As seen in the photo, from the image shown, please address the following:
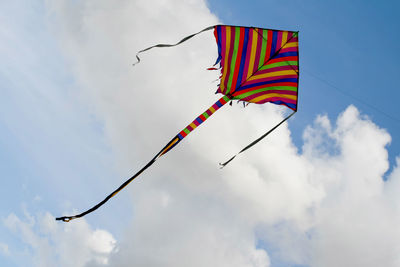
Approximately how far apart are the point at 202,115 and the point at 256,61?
8.36 feet

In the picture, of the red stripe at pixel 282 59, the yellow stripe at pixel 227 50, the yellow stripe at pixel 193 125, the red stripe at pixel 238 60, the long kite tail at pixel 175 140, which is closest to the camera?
the long kite tail at pixel 175 140

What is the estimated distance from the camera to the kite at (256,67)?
377 inches

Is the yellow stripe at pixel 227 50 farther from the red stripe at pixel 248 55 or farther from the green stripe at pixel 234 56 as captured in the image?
the red stripe at pixel 248 55

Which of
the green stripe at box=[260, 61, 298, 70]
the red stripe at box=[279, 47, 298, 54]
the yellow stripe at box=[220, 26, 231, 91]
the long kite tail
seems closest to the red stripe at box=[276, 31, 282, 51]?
the red stripe at box=[279, 47, 298, 54]

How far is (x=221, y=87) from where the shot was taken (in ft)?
33.7

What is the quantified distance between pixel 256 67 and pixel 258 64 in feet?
0.36

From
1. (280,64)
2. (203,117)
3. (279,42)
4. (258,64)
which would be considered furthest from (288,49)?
(203,117)

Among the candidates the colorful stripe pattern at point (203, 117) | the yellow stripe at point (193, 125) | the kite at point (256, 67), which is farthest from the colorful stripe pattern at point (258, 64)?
the yellow stripe at point (193, 125)

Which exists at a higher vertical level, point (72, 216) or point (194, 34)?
point (194, 34)

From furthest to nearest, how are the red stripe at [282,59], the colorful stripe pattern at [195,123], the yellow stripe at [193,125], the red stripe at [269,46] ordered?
the red stripe at [282,59]
the red stripe at [269,46]
the yellow stripe at [193,125]
the colorful stripe pattern at [195,123]

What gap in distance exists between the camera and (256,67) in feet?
33.9

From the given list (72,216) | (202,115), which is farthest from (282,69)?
(72,216)

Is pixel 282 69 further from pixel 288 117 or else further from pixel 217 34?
pixel 217 34

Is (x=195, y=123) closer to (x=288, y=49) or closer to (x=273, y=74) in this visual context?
(x=273, y=74)
